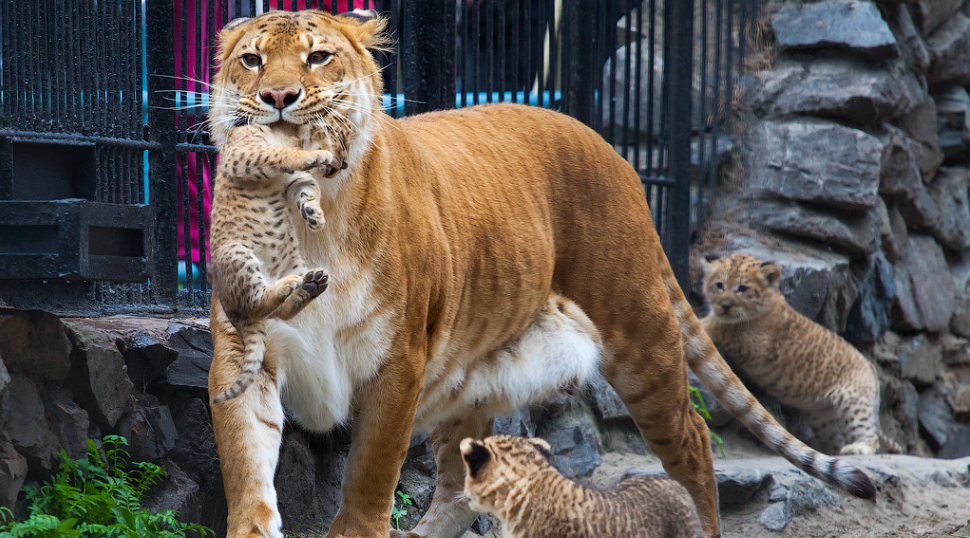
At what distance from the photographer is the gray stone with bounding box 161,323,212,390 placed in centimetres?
369

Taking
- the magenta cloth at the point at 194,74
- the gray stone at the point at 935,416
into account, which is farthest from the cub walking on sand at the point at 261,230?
the gray stone at the point at 935,416

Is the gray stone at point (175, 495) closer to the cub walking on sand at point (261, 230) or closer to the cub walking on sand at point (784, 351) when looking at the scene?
the cub walking on sand at point (261, 230)

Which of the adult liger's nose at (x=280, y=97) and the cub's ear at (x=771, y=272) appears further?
the cub's ear at (x=771, y=272)

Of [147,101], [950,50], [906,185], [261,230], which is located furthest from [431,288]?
[950,50]

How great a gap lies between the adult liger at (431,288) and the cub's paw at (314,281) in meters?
0.40

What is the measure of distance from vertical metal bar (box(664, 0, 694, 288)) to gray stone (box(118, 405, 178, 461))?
156 inches

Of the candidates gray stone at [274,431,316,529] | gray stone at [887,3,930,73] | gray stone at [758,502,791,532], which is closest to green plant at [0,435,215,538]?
gray stone at [274,431,316,529]

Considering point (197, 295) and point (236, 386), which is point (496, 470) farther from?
point (197, 295)

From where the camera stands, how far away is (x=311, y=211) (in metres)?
2.34

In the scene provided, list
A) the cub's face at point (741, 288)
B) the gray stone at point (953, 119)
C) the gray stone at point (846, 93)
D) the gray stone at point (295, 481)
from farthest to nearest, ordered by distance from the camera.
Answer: the gray stone at point (953, 119), the gray stone at point (846, 93), the cub's face at point (741, 288), the gray stone at point (295, 481)

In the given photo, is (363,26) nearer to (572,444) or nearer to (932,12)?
(572,444)

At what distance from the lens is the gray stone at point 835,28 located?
292 inches

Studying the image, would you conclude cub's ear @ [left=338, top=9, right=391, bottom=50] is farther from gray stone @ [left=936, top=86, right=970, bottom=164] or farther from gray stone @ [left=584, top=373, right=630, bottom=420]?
gray stone @ [left=936, top=86, right=970, bottom=164]

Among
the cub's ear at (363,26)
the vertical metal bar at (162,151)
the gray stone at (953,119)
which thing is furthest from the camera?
the gray stone at (953,119)
